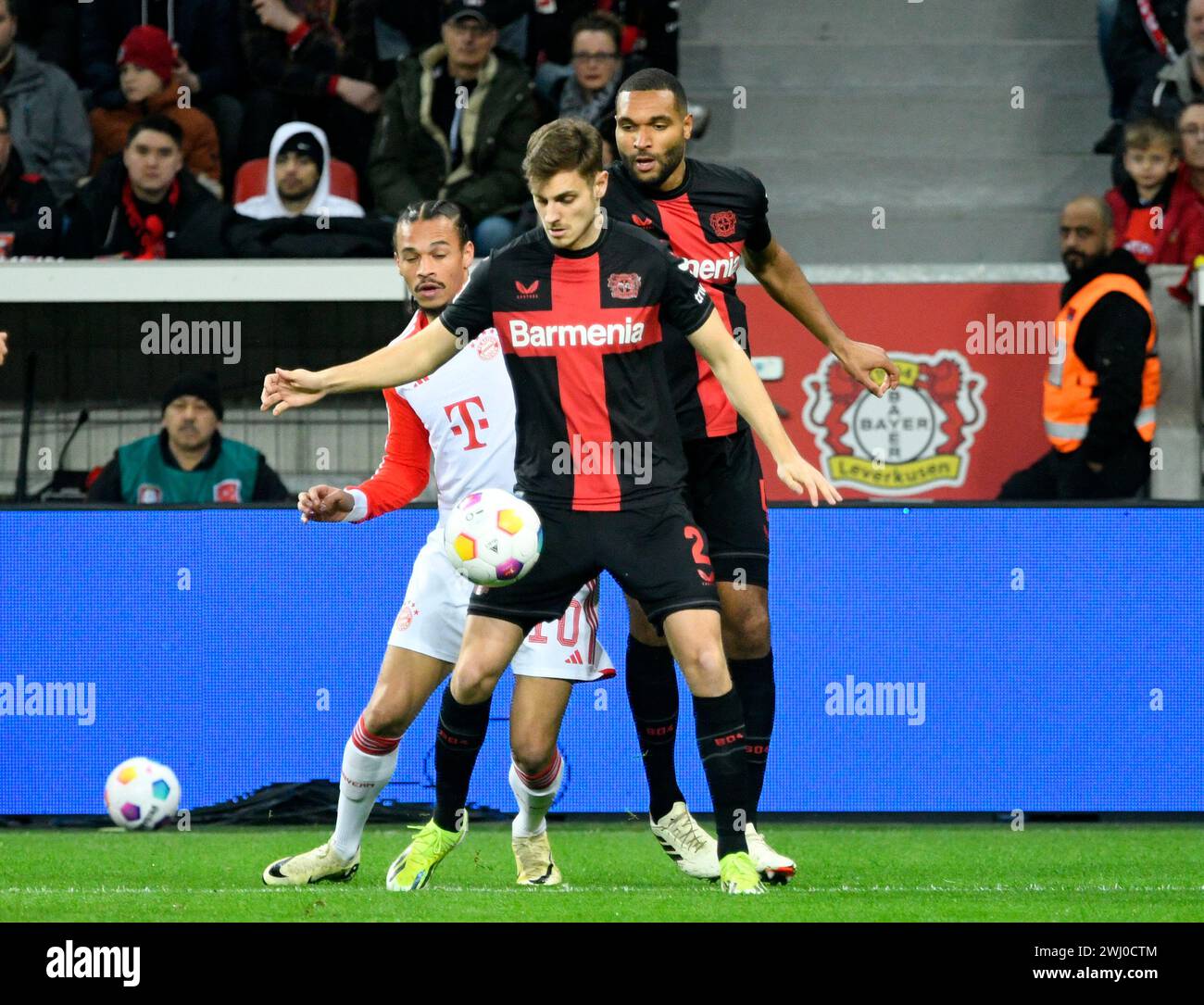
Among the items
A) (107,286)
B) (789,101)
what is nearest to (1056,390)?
(789,101)

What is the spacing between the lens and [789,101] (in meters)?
12.5

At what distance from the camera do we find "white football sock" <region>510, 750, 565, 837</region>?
6098mm

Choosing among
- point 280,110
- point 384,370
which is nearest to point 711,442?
point 384,370

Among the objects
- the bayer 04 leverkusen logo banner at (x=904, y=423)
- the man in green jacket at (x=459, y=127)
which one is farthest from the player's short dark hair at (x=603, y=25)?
the bayer 04 leverkusen logo banner at (x=904, y=423)

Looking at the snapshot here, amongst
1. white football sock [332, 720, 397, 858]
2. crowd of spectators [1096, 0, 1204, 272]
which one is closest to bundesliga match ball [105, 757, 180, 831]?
white football sock [332, 720, 397, 858]

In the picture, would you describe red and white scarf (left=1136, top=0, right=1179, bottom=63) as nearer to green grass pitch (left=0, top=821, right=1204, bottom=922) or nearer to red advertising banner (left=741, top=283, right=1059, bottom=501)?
red advertising banner (left=741, top=283, right=1059, bottom=501)

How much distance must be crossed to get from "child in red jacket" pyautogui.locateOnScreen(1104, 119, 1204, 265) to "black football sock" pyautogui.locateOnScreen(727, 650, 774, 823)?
4.75 metres

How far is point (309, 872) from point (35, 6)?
7.40 meters

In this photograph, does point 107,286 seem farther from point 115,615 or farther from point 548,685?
point 548,685

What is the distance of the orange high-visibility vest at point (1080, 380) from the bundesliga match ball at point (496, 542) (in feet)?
14.7

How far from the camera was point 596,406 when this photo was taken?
5.47 meters

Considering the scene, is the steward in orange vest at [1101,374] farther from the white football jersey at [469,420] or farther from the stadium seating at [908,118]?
the white football jersey at [469,420]

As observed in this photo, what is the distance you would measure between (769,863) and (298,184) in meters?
5.53

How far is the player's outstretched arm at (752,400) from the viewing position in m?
5.29
